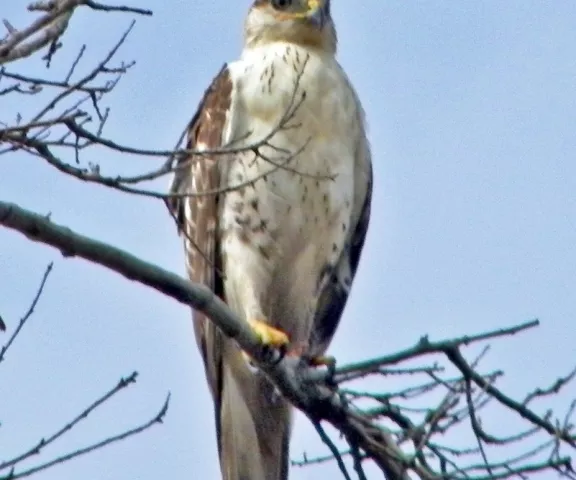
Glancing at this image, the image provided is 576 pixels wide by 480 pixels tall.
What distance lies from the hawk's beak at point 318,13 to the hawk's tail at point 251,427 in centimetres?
186

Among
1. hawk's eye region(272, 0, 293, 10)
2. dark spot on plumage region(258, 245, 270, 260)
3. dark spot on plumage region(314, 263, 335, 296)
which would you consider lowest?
dark spot on plumage region(258, 245, 270, 260)

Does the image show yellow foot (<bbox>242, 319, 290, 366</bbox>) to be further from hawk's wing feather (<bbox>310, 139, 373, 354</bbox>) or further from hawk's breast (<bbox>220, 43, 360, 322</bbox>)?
hawk's wing feather (<bbox>310, 139, 373, 354</bbox>)

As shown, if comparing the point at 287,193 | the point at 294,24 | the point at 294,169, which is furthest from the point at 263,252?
the point at 294,24

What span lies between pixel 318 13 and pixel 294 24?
0.48ft

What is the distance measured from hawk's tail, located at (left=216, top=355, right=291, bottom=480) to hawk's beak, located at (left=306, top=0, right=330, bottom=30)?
6.12ft

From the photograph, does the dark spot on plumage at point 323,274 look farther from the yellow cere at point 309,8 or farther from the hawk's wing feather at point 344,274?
the yellow cere at point 309,8

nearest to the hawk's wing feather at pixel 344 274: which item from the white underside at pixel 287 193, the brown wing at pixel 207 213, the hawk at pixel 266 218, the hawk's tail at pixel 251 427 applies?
the hawk at pixel 266 218

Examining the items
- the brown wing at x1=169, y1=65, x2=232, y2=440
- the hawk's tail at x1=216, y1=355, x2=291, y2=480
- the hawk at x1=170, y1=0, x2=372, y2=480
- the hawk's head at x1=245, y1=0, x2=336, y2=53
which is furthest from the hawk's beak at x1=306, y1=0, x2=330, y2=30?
the hawk's tail at x1=216, y1=355, x2=291, y2=480

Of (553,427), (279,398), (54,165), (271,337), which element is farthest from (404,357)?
(279,398)

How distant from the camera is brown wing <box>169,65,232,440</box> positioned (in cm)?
602

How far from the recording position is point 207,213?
19.8 feet

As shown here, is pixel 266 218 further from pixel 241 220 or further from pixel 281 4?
pixel 281 4

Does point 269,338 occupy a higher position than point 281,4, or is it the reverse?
point 281,4

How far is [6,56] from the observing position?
12.7 ft
